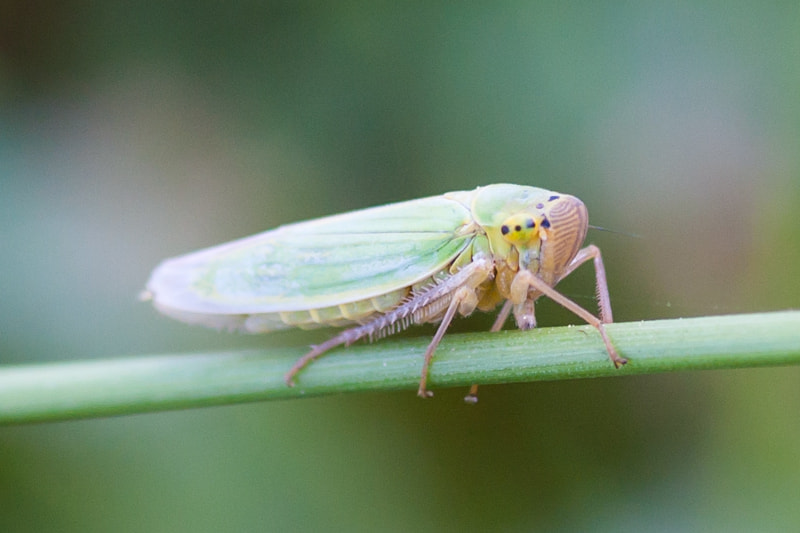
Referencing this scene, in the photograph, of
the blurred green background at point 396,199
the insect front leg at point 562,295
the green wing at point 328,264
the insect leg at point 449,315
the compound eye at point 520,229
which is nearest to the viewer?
the insect leg at point 449,315

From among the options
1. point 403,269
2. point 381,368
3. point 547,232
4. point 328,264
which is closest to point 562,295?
point 547,232

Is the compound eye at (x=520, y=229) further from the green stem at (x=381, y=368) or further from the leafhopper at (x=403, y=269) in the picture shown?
the green stem at (x=381, y=368)

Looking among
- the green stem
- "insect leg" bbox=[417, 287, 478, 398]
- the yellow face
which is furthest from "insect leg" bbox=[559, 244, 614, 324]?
the green stem

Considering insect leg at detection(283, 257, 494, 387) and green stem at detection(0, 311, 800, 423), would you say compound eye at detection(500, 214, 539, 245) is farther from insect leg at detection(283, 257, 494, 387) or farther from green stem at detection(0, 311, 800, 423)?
green stem at detection(0, 311, 800, 423)

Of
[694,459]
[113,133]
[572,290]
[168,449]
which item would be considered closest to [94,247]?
[113,133]

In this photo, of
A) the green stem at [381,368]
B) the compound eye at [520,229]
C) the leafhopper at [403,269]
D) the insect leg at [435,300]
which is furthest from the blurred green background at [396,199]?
the green stem at [381,368]
